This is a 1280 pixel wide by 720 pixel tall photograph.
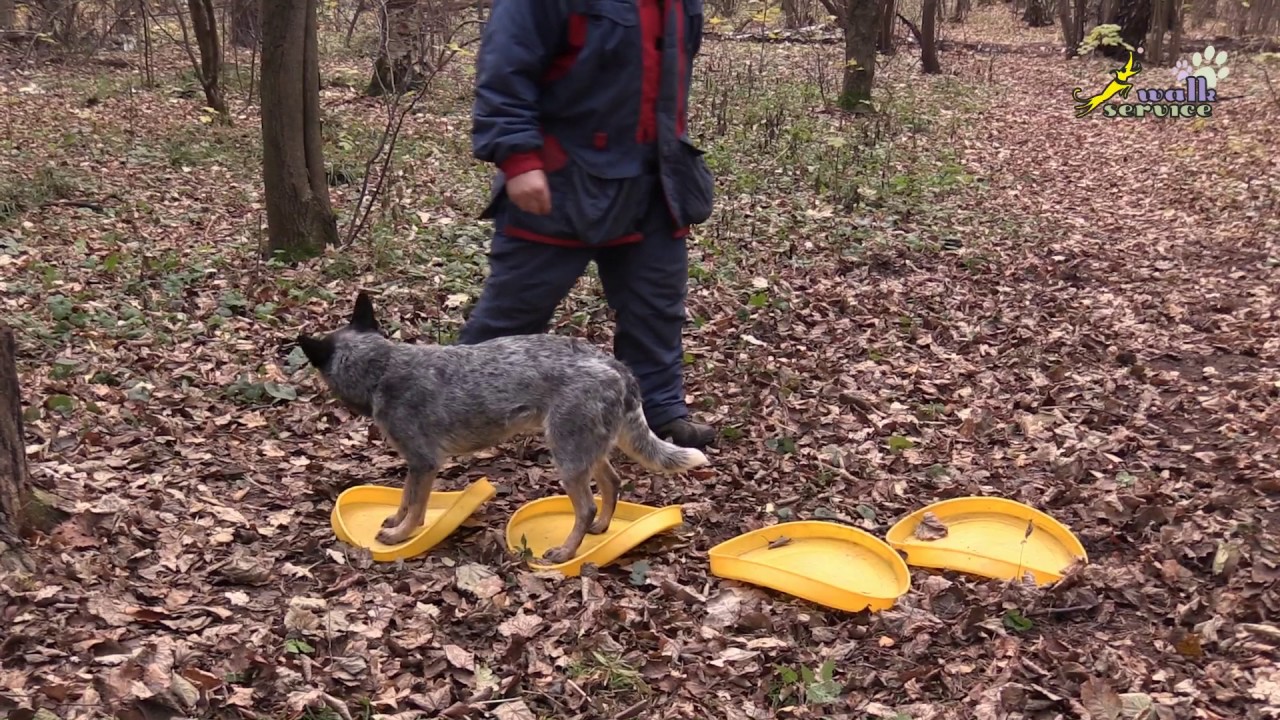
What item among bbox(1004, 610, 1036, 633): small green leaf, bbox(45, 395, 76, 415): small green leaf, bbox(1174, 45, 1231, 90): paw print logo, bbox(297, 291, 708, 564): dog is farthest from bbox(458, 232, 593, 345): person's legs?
bbox(1174, 45, 1231, 90): paw print logo

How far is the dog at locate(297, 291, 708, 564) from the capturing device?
409 cm

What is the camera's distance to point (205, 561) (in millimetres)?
3994

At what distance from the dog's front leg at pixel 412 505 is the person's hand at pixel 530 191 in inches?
49.9

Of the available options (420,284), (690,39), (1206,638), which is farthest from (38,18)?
(1206,638)

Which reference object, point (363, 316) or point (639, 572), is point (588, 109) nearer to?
point (363, 316)

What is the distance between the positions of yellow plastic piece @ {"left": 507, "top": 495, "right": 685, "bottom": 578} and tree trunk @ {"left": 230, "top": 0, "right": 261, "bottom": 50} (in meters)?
12.9

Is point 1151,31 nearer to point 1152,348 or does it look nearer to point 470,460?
point 1152,348

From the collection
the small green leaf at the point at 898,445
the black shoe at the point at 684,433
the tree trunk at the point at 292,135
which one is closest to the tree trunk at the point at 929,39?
the tree trunk at the point at 292,135

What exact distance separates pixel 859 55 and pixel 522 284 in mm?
11657

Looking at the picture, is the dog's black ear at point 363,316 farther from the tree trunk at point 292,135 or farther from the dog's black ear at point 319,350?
the tree trunk at point 292,135

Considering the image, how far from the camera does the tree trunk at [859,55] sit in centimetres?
1423

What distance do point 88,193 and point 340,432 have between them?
5.50 metres

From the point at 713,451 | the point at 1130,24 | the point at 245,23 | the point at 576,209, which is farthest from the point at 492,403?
the point at 1130,24

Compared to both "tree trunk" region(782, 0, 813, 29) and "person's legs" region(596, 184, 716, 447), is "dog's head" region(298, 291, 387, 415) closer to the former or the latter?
"person's legs" region(596, 184, 716, 447)
